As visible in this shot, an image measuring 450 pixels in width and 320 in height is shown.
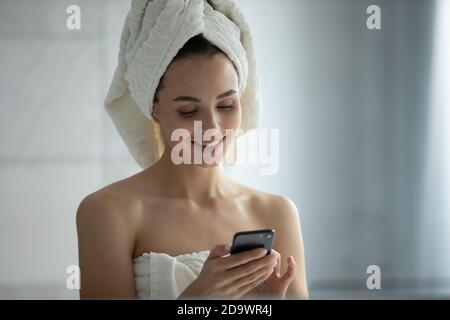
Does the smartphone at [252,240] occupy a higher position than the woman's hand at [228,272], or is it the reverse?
the smartphone at [252,240]

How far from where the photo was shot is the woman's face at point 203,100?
50.6 inches

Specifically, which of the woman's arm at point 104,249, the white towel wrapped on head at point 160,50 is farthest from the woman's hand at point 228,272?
the white towel wrapped on head at point 160,50

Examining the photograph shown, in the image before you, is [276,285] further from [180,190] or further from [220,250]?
[180,190]

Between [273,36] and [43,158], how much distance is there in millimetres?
410

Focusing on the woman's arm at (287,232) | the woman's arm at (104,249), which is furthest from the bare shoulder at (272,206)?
the woman's arm at (104,249)

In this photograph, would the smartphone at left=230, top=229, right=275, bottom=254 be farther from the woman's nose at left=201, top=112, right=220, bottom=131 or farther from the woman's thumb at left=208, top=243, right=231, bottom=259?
the woman's nose at left=201, top=112, right=220, bottom=131

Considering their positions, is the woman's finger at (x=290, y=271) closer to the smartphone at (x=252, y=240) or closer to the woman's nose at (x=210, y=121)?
the smartphone at (x=252, y=240)

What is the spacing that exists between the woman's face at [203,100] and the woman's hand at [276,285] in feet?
0.67

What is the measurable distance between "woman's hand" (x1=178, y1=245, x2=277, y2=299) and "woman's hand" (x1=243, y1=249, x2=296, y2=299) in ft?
0.10

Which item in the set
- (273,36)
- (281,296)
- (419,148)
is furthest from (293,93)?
(281,296)

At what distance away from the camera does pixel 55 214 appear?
129cm

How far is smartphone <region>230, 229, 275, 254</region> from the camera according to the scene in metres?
1.20

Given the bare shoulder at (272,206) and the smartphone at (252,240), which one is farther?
the bare shoulder at (272,206)

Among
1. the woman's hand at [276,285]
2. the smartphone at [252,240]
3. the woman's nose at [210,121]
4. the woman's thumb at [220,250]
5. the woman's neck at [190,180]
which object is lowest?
the woman's hand at [276,285]
